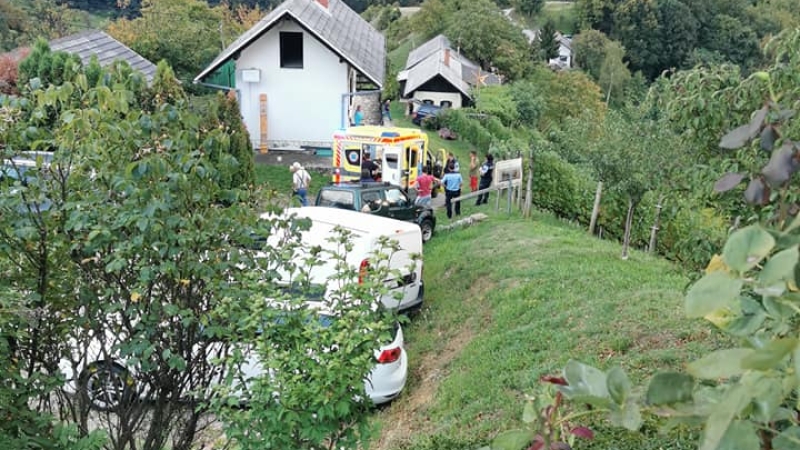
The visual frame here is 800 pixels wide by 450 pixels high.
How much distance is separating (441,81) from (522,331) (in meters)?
37.8

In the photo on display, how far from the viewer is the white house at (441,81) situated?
152 ft

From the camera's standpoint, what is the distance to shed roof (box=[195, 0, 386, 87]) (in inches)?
946

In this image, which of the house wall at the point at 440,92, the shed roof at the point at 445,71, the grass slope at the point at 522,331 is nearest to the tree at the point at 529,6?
the shed roof at the point at 445,71

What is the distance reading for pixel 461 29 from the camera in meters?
56.4

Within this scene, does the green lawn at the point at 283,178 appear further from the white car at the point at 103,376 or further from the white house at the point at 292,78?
the white car at the point at 103,376

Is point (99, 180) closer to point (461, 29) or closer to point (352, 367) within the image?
point (352, 367)

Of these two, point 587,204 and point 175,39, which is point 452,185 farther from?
point 175,39

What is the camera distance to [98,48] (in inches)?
976

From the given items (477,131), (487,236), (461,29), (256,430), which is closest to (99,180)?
(256,430)

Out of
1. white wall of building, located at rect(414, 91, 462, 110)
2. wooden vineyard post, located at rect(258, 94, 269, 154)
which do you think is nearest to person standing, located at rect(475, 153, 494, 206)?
wooden vineyard post, located at rect(258, 94, 269, 154)

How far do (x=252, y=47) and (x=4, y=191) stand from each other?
21240 mm

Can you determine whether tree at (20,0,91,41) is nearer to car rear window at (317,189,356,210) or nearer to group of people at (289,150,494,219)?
group of people at (289,150,494,219)

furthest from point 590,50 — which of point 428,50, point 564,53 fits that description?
point 428,50

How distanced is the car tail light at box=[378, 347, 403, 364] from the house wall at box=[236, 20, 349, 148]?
16.5 metres
